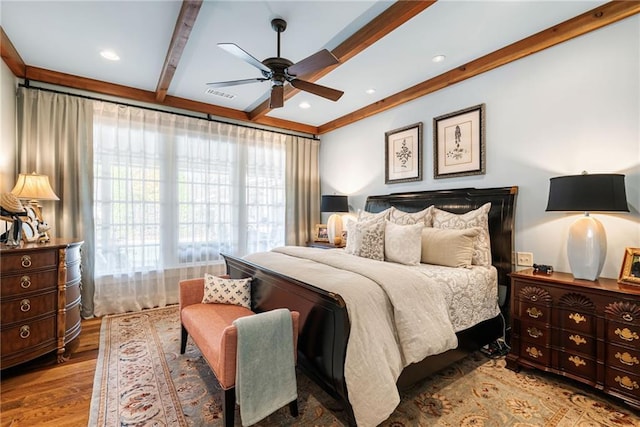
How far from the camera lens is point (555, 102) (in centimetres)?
258

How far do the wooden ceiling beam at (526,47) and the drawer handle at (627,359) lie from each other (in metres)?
2.43

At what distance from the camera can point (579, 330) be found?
208 cm

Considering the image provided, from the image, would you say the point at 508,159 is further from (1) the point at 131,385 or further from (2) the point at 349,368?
(1) the point at 131,385

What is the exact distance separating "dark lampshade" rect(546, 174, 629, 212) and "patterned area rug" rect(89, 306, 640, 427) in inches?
52.0

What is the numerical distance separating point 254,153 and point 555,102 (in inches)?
151

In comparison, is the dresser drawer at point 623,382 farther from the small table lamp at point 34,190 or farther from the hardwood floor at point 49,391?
the small table lamp at point 34,190

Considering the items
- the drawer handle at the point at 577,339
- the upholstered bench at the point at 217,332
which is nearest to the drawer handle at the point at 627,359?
the drawer handle at the point at 577,339

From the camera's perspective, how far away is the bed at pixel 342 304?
5.51ft

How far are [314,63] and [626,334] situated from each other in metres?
2.81

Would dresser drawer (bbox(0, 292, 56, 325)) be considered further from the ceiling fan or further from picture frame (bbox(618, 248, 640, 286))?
picture frame (bbox(618, 248, 640, 286))

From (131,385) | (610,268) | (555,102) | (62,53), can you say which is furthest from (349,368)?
(62,53)

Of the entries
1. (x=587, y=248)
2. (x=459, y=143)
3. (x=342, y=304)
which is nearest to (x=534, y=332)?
(x=587, y=248)

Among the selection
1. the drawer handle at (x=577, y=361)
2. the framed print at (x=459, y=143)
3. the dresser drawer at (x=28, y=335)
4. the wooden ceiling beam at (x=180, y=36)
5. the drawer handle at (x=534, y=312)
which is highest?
the wooden ceiling beam at (x=180, y=36)

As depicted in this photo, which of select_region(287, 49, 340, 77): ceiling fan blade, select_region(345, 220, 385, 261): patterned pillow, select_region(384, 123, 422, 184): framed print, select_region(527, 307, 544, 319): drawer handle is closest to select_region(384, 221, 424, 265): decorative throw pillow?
select_region(345, 220, 385, 261): patterned pillow
